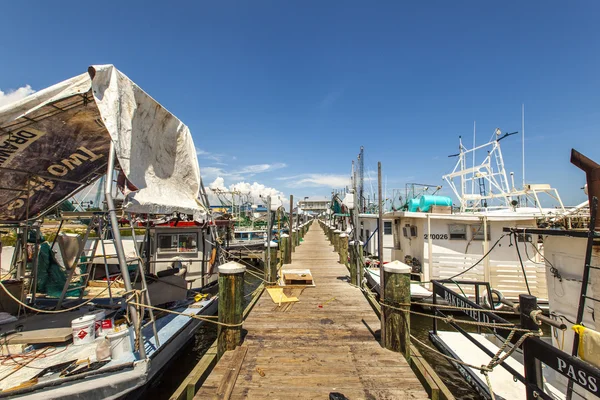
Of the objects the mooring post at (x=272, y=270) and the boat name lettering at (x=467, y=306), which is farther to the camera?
the mooring post at (x=272, y=270)

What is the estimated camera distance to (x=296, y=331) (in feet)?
18.8

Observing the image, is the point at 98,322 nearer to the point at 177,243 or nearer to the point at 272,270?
the point at 272,270

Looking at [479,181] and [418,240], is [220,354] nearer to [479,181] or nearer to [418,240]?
[418,240]

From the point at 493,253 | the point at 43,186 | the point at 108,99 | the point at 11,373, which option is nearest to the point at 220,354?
the point at 11,373

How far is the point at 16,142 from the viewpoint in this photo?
15.3 feet

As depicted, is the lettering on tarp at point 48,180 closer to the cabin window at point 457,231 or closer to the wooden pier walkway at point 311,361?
the wooden pier walkway at point 311,361

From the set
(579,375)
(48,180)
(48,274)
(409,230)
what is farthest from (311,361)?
(409,230)

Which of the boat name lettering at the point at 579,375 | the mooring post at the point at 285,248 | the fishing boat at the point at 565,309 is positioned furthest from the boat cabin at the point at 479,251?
the boat name lettering at the point at 579,375

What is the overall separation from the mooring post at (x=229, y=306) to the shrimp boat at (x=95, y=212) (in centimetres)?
50

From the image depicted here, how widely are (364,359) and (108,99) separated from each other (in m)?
5.58

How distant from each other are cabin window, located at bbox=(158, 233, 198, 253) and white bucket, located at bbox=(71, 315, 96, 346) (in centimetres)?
610

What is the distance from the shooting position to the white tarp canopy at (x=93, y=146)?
3.81 m

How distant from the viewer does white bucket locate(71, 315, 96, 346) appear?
14.8 ft

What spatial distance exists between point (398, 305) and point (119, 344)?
444cm
